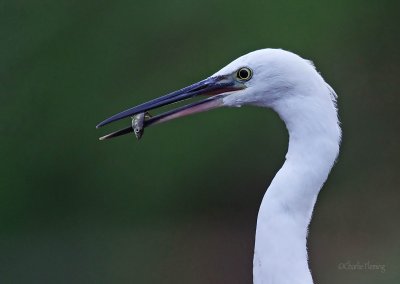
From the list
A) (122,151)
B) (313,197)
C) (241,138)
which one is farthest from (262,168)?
(313,197)

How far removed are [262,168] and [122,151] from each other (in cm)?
77

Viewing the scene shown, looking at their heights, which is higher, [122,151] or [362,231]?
[122,151]

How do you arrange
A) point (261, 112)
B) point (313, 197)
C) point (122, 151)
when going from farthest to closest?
point (122, 151) < point (261, 112) < point (313, 197)

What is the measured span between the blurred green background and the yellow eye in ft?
7.42

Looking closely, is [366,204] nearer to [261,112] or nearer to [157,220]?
[261,112]

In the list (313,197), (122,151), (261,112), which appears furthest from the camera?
(122,151)

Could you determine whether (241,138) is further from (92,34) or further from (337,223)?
(92,34)

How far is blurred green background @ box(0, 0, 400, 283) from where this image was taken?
412cm

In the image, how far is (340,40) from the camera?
4.18m

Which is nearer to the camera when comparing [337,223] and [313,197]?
[313,197]

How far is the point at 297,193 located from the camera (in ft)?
5.20

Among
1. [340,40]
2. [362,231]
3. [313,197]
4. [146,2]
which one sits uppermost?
[146,2]

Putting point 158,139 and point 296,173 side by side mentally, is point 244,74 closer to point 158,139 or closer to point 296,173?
point 296,173

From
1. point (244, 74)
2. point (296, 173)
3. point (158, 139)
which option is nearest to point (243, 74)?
point (244, 74)
